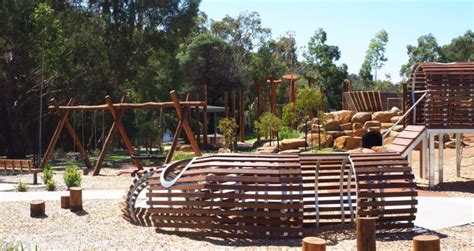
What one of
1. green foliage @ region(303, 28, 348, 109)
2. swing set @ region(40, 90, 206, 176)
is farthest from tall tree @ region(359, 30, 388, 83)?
swing set @ region(40, 90, 206, 176)

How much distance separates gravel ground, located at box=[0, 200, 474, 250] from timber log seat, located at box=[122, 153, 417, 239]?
23cm

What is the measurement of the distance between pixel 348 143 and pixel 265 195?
55.7ft

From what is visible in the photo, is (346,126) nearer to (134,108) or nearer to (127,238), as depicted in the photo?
(134,108)

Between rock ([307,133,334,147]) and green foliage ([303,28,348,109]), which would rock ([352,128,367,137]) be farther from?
green foliage ([303,28,348,109])

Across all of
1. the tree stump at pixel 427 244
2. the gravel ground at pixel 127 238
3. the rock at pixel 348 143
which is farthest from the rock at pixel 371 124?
the tree stump at pixel 427 244

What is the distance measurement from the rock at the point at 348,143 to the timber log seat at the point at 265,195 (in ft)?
49.9

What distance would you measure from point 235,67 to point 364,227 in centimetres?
3448

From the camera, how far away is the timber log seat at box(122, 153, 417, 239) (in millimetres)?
7902

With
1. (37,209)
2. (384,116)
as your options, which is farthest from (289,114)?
(37,209)

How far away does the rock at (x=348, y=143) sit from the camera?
24.1m

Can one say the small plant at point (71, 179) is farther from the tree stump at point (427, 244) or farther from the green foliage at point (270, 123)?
the green foliage at point (270, 123)

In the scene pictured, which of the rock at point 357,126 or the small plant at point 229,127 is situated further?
the rock at point 357,126

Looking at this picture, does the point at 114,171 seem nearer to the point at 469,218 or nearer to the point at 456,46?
the point at 469,218

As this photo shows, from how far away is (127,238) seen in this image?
26.0ft
